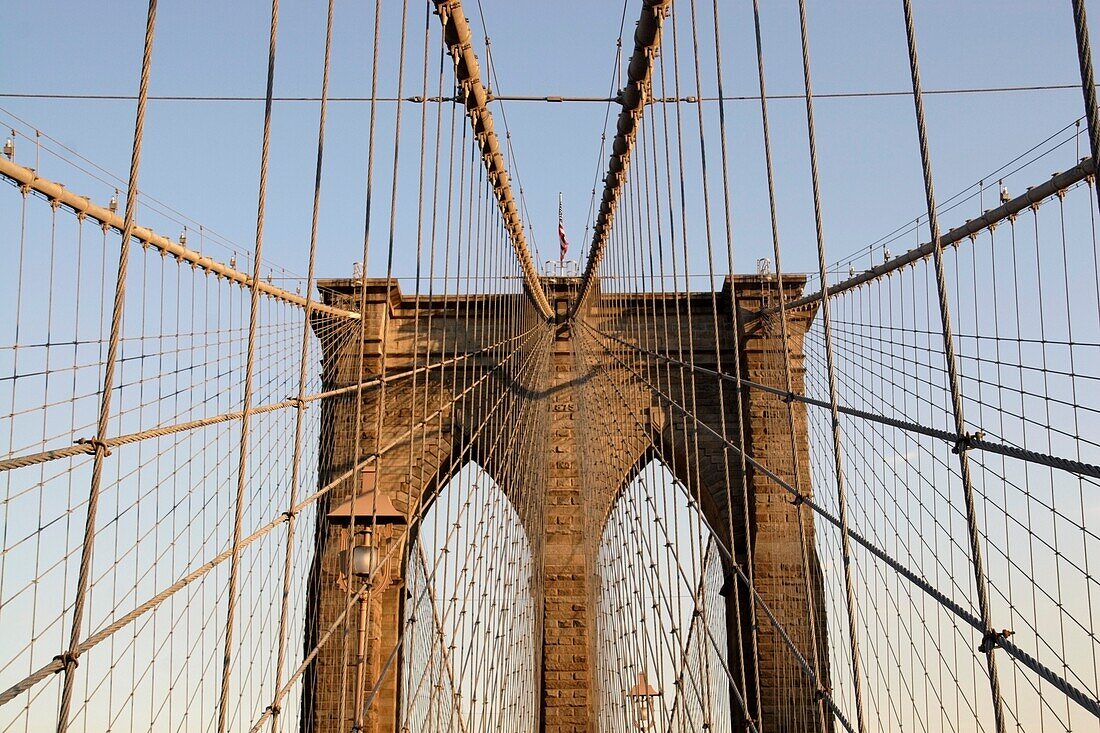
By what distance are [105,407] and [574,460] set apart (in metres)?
11.5

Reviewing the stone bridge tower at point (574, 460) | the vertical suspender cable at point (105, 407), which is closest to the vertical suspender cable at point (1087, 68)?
the vertical suspender cable at point (105, 407)

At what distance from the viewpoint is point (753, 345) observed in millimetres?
13320

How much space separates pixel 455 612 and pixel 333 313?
623 centimetres

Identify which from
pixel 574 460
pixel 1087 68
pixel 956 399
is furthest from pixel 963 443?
pixel 574 460

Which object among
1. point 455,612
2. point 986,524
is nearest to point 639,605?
point 455,612

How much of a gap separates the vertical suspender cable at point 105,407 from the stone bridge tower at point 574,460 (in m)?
9.29

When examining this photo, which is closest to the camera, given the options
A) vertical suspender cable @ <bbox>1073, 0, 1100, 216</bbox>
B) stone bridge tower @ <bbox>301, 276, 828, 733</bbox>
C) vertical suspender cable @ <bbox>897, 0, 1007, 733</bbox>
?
vertical suspender cable @ <bbox>1073, 0, 1100, 216</bbox>

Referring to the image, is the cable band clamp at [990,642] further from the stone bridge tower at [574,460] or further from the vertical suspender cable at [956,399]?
the stone bridge tower at [574,460]

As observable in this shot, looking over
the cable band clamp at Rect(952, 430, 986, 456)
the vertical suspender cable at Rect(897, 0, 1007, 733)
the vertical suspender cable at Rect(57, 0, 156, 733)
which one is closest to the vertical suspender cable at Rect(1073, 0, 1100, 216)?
the vertical suspender cable at Rect(897, 0, 1007, 733)

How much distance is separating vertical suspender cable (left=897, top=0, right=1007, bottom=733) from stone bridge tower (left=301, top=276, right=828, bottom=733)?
30.6 feet

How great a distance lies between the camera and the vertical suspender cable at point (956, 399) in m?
1.96

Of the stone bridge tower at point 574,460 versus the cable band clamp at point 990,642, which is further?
the stone bridge tower at point 574,460

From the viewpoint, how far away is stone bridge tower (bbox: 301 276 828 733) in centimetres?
1209

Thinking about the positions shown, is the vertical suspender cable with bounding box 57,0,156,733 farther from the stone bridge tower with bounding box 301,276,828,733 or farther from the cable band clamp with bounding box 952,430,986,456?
the stone bridge tower with bounding box 301,276,828,733
